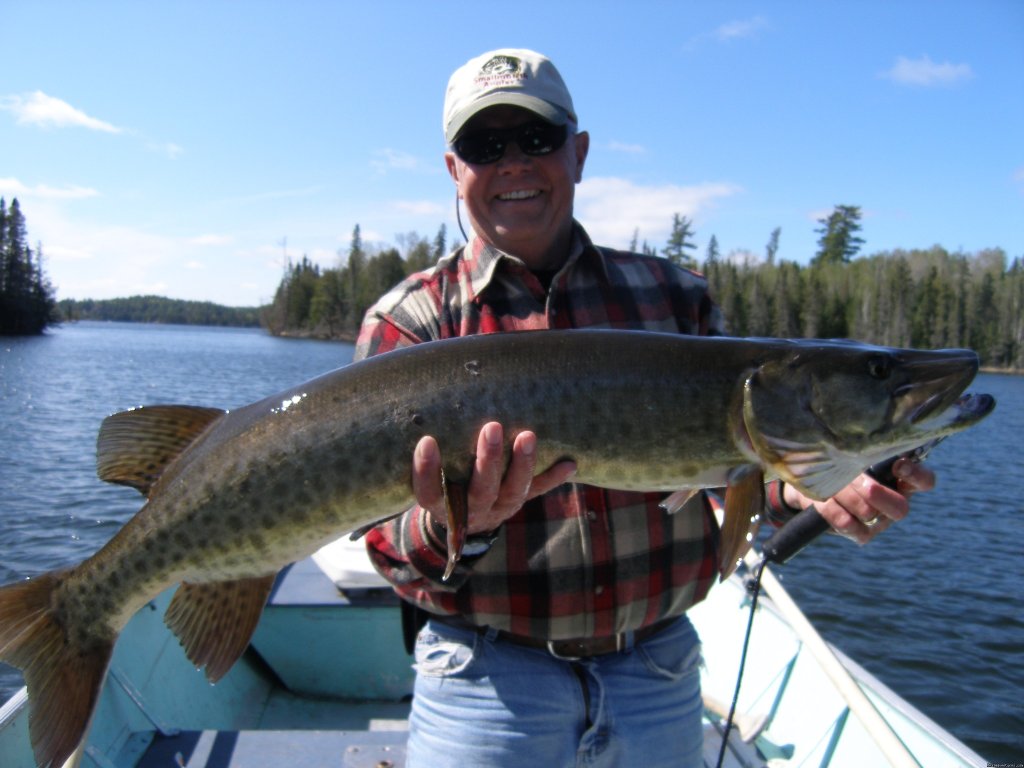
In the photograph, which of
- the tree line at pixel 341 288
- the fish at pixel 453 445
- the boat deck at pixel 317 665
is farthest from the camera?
the tree line at pixel 341 288

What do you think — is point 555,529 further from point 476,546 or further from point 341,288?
point 341,288

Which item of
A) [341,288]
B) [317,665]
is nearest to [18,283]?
[341,288]

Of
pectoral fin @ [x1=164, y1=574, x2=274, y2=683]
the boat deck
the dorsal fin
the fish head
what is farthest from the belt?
the boat deck

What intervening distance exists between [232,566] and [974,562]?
14707 millimetres

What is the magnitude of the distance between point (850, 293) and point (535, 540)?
95650 millimetres

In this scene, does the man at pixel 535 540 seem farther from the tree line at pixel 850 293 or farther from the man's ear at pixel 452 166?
Answer: the tree line at pixel 850 293

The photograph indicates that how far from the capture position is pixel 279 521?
2295 millimetres

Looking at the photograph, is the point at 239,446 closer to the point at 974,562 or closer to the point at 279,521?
the point at 279,521

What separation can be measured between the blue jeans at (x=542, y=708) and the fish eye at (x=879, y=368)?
1.17m

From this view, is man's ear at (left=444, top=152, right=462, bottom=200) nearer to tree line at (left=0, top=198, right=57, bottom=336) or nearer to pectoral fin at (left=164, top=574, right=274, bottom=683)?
pectoral fin at (left=164, top=574, right=274, bottom=683)

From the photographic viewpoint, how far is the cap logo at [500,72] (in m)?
2.74

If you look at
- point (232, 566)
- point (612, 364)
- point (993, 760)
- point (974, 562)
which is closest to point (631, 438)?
point (612, 364)

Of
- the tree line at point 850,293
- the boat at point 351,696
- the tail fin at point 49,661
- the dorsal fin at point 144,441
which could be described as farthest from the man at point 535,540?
the tree line at point 850,293

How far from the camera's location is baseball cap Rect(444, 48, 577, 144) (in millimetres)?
2697
